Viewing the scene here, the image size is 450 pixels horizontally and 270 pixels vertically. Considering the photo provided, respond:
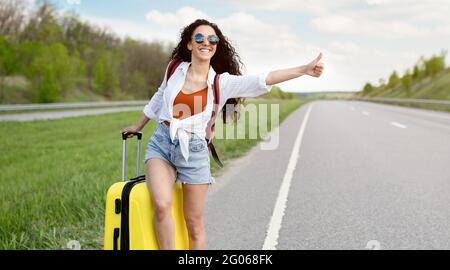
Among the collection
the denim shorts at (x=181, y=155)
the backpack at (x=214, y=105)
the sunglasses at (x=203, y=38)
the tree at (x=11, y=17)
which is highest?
the tree at (x=11, y=17)

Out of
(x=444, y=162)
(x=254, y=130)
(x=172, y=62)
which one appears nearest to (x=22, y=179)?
(x=172, y=62)

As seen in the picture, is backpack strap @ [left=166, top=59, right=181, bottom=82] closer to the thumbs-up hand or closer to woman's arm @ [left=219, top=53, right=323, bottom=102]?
woman's arm @ [left=219, top=53, right=323, bottom=102]

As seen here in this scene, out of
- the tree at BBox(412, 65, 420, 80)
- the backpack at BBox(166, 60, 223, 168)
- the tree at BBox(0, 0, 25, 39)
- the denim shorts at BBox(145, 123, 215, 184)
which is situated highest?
the tree at BBox(0, 0, 25, 39)

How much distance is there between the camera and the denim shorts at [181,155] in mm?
2977

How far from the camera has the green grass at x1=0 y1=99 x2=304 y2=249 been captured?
14.4ft

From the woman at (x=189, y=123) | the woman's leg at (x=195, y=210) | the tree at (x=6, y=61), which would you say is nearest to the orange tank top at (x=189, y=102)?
the woman at (x=189, y=123)

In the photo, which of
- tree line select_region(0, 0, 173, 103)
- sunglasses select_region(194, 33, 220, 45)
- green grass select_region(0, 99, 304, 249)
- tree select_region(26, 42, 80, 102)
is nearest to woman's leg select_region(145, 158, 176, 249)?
sunglasses select_region(194, 33, 220, 45)

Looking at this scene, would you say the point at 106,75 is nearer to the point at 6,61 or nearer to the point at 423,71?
the point at 6,61

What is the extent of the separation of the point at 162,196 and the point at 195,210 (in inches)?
12.3

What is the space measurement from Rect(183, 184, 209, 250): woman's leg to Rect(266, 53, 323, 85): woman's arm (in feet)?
2.61

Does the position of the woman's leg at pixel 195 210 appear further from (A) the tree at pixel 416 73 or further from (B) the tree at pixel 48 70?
(A) the tree at pixel 416 73

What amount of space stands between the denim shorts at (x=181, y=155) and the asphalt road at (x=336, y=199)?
54.1 inches

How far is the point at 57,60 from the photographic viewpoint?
37125mm
